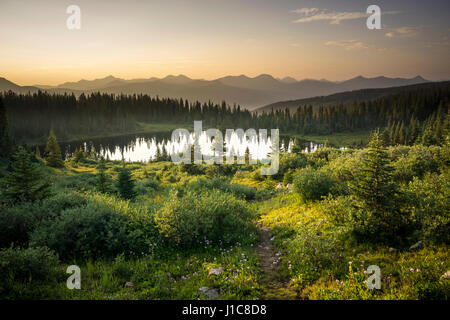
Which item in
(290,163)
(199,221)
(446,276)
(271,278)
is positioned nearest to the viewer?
(446,276)

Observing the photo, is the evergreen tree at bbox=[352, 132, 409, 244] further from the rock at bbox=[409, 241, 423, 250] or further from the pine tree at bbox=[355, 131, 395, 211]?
the rock at bbox=[409, 241, 423, 250]

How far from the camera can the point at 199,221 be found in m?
10.5

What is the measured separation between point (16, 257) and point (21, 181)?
9.06 meters

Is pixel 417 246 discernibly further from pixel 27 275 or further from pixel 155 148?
pixel 155 148

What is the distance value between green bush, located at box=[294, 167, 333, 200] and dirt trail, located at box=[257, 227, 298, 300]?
4711 millimetres

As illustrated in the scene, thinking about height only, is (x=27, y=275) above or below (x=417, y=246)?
below

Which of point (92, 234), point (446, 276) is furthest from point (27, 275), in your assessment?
point (446, 276)

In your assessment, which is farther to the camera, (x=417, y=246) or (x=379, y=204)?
(x=379, y=204)

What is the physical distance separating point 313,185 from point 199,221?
24.1 ft

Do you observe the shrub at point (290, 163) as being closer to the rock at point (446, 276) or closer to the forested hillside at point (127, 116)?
the rock at point (446, 276)
